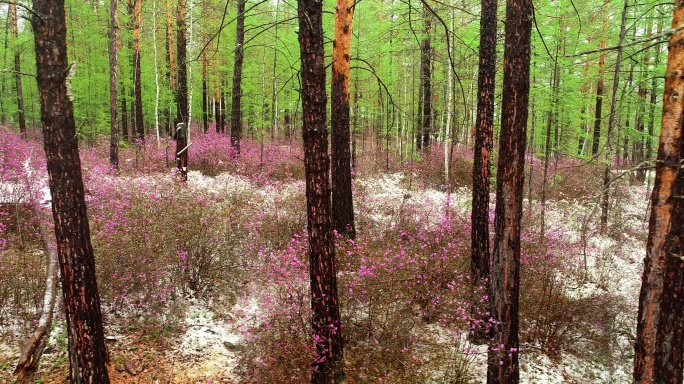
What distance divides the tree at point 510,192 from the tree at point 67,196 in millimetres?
4792

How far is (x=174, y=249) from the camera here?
670cm

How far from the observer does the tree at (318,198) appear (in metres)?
3.95

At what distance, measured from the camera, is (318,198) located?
13.6 feet

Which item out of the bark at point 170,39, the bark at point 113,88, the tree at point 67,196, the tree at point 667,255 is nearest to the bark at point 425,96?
the bark at point 170,39

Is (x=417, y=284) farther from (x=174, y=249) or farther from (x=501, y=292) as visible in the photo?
(x=174, y=249)

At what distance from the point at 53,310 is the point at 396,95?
23895 millimetres

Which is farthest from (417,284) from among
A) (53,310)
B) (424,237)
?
(53,310)

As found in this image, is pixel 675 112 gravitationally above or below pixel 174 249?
above

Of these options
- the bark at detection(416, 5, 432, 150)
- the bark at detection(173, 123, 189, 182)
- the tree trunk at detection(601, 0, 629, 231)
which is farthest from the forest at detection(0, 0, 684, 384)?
the bark at detection(416, 5, 432, 150)

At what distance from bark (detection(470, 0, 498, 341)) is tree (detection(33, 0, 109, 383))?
212 inches

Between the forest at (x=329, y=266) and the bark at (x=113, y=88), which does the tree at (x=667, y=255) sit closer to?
the forest at (x=329, y=266)

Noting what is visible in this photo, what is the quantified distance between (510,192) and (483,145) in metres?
2.22

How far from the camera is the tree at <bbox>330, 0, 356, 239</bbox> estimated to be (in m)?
7.46

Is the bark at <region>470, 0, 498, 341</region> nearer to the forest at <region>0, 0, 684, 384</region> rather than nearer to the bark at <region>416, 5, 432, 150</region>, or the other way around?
the forest at <region>0, 0, 684, 384</region>
